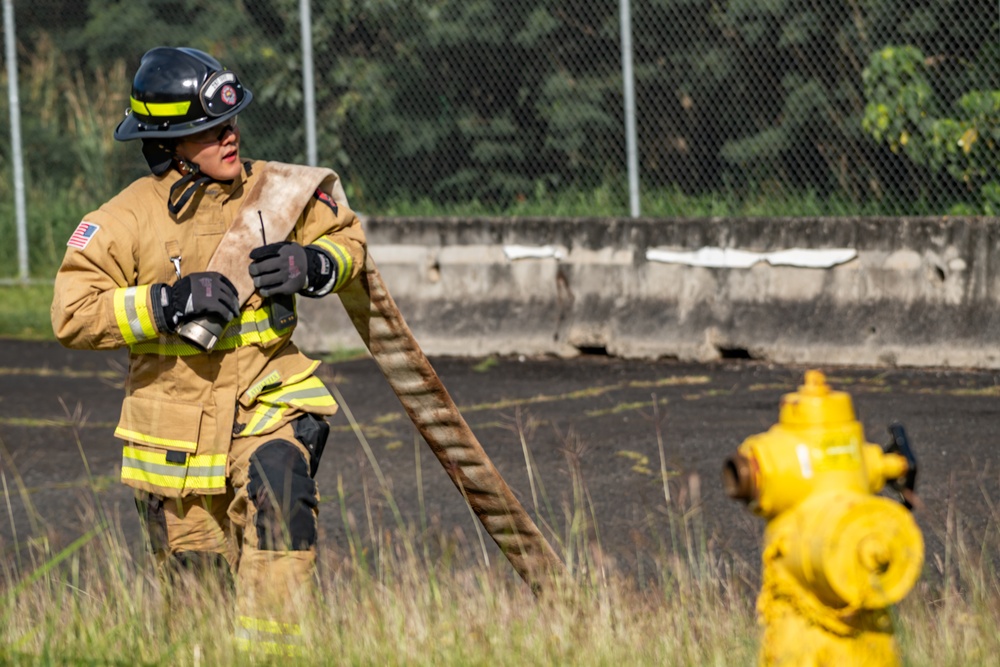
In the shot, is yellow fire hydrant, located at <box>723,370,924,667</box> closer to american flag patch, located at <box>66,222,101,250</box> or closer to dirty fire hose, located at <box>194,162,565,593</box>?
dirty fire hose, located at <box>194,162,565,593</box>

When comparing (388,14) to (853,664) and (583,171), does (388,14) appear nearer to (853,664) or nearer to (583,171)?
(583,171)

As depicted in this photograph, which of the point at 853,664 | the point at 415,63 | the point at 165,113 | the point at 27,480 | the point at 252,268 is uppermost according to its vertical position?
the point at 415,63

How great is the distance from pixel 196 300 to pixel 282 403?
0.45 meters

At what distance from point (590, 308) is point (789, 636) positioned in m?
7.77

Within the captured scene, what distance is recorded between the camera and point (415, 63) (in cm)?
1199

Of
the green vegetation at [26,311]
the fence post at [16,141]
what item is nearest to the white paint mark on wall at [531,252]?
the green vegetation at [26,311]

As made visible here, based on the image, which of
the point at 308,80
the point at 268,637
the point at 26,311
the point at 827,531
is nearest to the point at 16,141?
the point at 26,311

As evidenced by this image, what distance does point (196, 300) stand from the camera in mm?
3660

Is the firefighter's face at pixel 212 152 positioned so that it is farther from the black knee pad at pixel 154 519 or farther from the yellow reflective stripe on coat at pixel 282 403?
the black knee pad at pixel 154 519

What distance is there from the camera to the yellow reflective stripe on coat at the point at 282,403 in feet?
12.9

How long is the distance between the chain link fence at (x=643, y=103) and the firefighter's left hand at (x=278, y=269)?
265 inches

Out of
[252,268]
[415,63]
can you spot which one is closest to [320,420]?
[252,268]

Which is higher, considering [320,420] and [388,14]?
[388,14]

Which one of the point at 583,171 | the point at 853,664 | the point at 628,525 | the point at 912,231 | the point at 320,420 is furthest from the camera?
the point at 583,171
